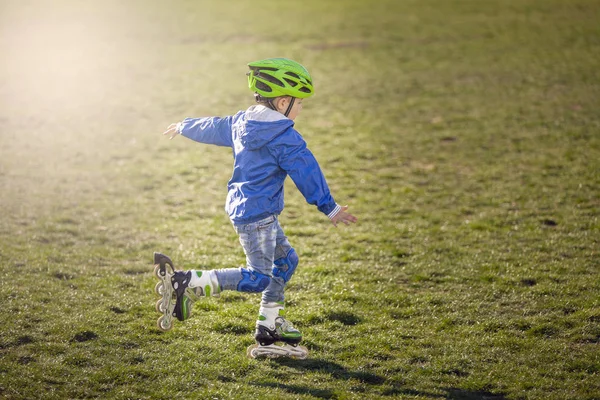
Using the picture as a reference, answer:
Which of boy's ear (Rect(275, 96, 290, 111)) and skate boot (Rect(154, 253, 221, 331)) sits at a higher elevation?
boy's ear (Rect(275, 96, 290, 111))

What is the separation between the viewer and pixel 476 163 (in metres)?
12.5

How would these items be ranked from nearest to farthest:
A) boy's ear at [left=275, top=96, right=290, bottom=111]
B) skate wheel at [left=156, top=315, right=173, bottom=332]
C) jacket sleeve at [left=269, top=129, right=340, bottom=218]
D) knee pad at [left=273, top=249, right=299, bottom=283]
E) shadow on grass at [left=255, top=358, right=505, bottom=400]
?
shadow on grass at [left=255, top=358, right=505, bottom=400]
jacket sleeve at [left=269, top=129, right=340, bottom=218]
boy's ear at [left=275, top=96, right=290, bottom=111]
skate wheel at [left=156, top=315, right=173, bottom=332]
knee pad at [left=273, top=249, right=299, bottom=283]

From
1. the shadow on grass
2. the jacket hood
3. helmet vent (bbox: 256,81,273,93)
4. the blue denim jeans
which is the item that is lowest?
the shadow on grass

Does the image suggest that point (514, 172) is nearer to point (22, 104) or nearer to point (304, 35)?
point (22, 104)

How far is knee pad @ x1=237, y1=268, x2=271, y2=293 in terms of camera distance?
627cm

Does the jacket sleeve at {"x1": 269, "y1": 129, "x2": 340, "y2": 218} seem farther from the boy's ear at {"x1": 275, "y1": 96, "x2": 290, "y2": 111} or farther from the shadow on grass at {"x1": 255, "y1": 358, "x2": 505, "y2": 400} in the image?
the shadow on grass at {"x1": 255, "y1": 358, "x2": 505, "y2": 400}

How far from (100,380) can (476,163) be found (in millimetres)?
8228

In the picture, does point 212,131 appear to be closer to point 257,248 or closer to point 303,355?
point 257,248

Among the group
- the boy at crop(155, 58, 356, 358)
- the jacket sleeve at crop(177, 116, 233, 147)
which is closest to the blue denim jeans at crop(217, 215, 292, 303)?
the boy at crop(155, 58, 356, 358)

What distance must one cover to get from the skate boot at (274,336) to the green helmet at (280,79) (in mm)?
1856

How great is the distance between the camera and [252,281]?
627 cm

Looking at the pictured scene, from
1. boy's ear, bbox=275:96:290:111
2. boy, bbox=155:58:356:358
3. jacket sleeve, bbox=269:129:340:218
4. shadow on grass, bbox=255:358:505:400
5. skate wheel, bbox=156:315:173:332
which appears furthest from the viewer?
skate wheel, bbox=156:315:173:332

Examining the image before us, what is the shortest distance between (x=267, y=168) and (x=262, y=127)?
34cm

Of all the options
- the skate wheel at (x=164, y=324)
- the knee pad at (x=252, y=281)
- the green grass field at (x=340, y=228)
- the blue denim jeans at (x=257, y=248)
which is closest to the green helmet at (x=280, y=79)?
the blue denim jeans at (x=257, y=248)
